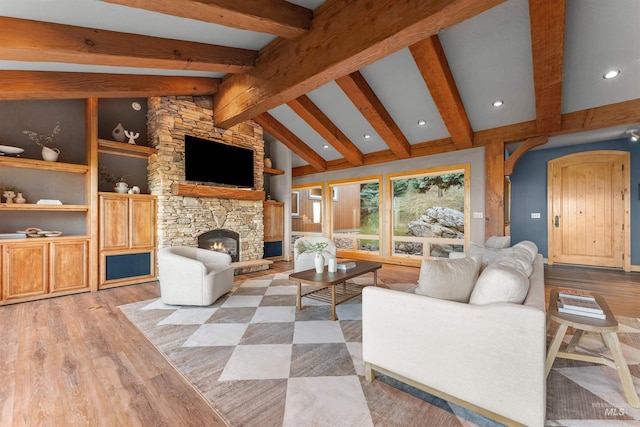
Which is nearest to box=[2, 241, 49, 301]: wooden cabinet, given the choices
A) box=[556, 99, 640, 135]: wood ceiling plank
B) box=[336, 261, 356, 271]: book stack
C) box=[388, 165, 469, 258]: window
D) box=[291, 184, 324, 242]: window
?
box=[336, 261, 356, 271]: book stack

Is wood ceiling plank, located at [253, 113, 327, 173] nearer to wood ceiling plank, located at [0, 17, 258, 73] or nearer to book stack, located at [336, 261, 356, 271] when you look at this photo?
wood ceiling plank, located at [0, 17, 258, 73]

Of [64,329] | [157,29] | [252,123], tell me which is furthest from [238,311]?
[252,123]

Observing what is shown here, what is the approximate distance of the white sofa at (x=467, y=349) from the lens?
132 centimetres

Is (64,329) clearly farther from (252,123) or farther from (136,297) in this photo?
(252,123)

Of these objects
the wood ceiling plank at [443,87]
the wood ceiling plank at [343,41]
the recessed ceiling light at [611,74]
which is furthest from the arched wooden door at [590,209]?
the wood ceiling plank at [343,41]

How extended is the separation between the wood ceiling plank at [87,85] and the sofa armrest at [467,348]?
4.39 meters

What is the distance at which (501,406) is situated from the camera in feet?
4.58

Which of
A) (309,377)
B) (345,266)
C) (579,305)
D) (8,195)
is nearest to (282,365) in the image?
(309,377)

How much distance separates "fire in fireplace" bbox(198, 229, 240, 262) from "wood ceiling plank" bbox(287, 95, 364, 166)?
9.00ft

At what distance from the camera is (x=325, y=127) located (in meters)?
5.71

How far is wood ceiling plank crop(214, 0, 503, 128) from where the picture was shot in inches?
90.4

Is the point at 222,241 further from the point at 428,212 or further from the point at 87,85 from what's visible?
the point at 428,212

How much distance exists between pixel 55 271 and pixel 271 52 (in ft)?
13.8

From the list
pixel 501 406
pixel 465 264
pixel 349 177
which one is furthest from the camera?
pixel 349 177
